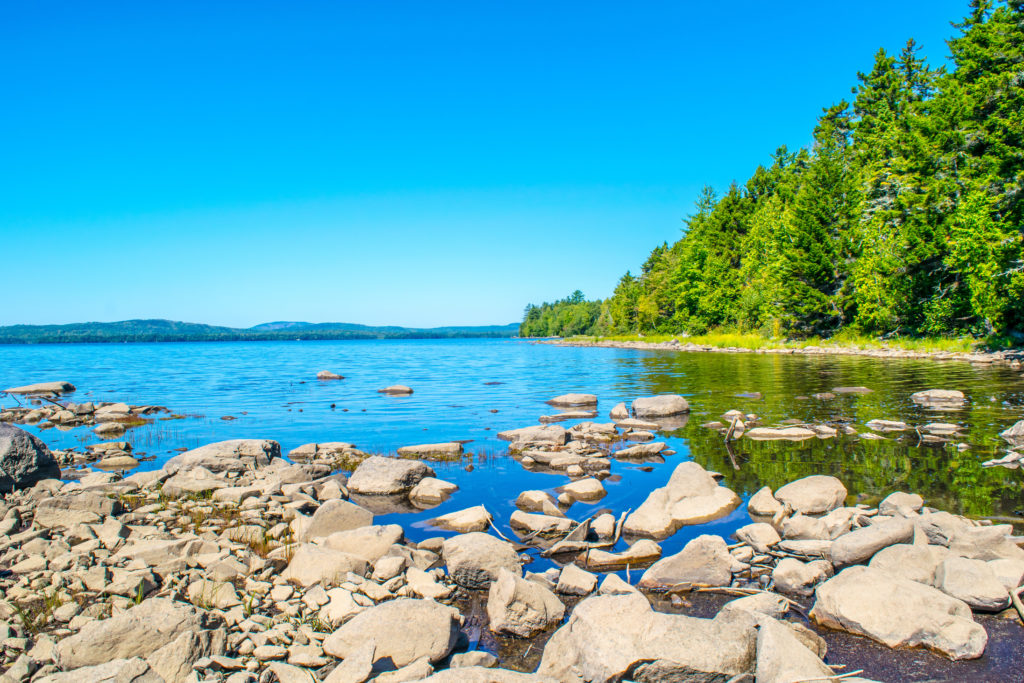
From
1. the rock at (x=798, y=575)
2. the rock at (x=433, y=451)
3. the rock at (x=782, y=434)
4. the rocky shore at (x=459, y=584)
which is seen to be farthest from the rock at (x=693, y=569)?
the rock at (x=782, y=434)

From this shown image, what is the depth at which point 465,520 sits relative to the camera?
10.2 meters

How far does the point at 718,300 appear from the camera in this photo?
80.5m

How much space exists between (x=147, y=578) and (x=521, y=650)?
4.53 metres

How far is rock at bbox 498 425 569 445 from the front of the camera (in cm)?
1633

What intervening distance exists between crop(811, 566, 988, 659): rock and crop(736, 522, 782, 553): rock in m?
1.81

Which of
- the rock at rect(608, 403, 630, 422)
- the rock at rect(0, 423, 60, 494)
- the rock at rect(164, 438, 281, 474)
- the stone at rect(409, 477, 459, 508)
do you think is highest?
the rock at rect(0, 423, 60, 494)

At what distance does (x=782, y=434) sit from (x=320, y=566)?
13.9 meters

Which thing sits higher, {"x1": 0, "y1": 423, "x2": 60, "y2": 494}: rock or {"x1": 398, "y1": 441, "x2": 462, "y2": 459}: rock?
{"x1": 0, "y1": 423, "x2": 60, "y2": 494}: rock

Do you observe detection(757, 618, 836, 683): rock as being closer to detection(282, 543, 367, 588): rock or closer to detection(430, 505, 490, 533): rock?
detection(282, 543, 367, 588): rock

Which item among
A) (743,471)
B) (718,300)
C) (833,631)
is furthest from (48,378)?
(718,300)

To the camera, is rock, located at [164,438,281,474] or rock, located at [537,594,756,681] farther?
rock, located at [164,438,281,474]

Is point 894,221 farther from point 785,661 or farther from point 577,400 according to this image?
point 785,661

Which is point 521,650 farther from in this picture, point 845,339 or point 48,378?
point 845,339

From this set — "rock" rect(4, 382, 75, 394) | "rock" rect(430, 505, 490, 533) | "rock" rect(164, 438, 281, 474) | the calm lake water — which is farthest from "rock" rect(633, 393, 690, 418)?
"rock" rect(4, 382, 75, 394)
